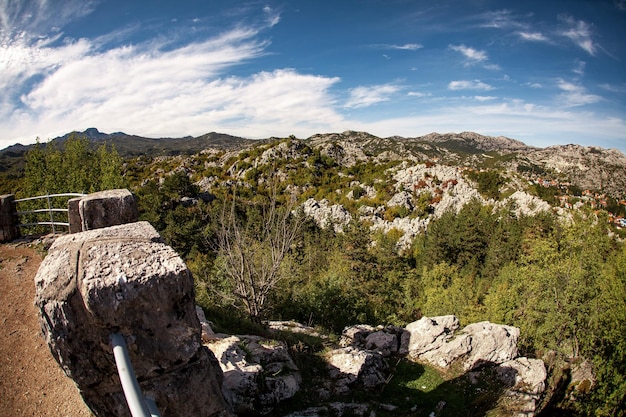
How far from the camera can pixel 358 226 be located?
3488 centimetres

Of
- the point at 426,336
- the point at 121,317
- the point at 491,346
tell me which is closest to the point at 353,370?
the point at 426,336

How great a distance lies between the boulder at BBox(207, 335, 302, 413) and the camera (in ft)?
21.7

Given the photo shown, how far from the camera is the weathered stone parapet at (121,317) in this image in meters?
2.05

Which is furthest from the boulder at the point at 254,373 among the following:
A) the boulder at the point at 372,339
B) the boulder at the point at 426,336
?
the boulder at the point at 426,336

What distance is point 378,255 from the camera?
33.3 m


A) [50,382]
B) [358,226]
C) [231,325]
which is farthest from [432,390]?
[358,226]

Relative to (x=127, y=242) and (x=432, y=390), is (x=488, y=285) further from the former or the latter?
(x=127, y=242)

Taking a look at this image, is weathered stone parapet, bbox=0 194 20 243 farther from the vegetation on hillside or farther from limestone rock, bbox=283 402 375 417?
limestone rock, bbox=283 402 375 417

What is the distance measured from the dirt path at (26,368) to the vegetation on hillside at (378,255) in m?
4.13

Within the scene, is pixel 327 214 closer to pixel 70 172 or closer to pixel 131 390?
pixel 70 172

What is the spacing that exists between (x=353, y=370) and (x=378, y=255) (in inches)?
954

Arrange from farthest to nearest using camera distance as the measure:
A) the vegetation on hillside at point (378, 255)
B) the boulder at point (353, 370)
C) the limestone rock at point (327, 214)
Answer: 1. the limestone rock at point (327, 214)
2. the vegetation on hillside at point (378, 255)
3. the boulder at point (353, 370)

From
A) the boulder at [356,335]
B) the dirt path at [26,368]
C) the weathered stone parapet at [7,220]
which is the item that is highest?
the weathered stone parapet at [7,220]

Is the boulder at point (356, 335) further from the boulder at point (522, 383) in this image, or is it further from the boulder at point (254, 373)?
the boulder at point (254, 373)
